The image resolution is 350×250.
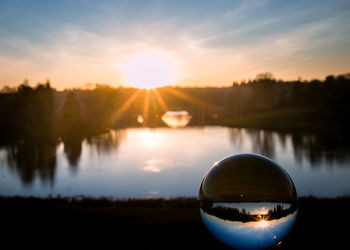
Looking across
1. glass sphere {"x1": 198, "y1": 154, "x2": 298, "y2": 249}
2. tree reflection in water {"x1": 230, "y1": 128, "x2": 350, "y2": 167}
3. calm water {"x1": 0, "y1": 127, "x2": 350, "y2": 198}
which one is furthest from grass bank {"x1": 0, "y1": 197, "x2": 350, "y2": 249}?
tree reflection in water {"x1": 230, "y1": 128, "x2": 350, "y2": 167}

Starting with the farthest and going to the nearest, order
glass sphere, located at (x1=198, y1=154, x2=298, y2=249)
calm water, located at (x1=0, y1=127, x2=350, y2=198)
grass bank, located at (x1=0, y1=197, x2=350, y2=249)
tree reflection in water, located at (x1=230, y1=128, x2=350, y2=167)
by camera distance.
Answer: tree reflection in water, located at (x1=230, y1=128, x2=350, y2=167) → calm water, located at (x1=0, y1=127, x2=350, y2=198) → grass bank, located at (x1=0, y1=197, x2=350, y2=249) → glass sphere, located at (x1=198, y1=154, x2=298, y2=249)

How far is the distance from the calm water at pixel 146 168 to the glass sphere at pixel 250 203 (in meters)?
19.3

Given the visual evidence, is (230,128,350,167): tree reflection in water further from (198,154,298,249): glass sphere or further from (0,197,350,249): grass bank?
(198,154,298,249): glass sphere

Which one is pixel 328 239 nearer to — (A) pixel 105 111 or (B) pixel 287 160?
(B) pixel 287 160

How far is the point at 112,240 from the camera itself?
24.6ft

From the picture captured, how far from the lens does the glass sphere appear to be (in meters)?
4.24

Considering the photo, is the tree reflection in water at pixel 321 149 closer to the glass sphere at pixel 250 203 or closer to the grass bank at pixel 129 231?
the grass bank at pixel 129 231

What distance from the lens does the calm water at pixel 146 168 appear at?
1026 inches

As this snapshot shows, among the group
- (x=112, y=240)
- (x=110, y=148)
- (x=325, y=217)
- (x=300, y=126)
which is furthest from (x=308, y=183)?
(x=300, y=126)

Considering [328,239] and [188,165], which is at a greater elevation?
[328,239]

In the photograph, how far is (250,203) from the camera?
421 centimetres

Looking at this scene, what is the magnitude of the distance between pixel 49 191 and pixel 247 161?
2666 cm

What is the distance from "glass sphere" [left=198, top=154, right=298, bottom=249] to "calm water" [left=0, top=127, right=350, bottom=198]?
19302mm

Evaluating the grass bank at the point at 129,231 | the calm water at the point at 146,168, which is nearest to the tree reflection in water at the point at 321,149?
the calm water at the point at 146,168
